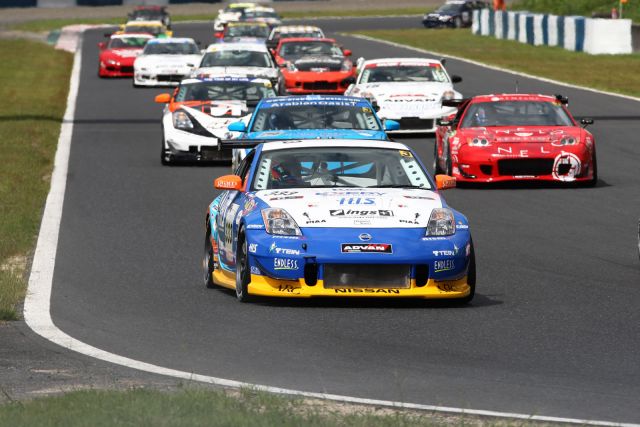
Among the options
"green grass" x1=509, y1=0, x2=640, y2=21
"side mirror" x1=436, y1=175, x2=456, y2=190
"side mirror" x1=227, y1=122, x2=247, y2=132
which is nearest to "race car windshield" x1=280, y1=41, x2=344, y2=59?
"side mirror" x1=227, y1=122, x2=247, y2=132

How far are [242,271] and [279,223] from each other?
479 mm

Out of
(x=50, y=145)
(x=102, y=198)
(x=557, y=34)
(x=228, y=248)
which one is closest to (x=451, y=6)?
(x=557, y=34)

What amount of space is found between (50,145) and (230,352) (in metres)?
18.8

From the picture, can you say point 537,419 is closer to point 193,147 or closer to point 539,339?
point 539,339

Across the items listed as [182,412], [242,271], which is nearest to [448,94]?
Result: [242,271]

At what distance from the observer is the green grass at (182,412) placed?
7.37 metres

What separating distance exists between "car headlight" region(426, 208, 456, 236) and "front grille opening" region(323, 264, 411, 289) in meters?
0.33

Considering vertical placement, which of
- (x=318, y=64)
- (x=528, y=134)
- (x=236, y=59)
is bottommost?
(x=318, y=64)

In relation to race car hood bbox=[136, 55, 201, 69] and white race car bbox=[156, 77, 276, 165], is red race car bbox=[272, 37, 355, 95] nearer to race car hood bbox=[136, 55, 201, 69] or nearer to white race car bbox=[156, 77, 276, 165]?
race car hood bbox=[136, 55, 201, 69]

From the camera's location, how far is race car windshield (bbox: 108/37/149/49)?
49406 millimetres

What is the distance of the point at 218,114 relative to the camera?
81.4ft

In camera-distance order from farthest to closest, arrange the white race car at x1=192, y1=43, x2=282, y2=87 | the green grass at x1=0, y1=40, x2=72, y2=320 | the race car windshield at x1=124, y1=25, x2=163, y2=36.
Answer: the race car windshield at x1=124, y1=25, x2=163, y2=36
the white race car at x1=192, y1=43, x2=282, y2=87
the green grass at x1=0, y1=40, x2=72, y2=320

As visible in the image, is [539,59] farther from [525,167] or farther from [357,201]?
[357,201]

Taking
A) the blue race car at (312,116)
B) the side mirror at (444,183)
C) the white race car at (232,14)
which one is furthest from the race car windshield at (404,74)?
the white race car at (232,14)
